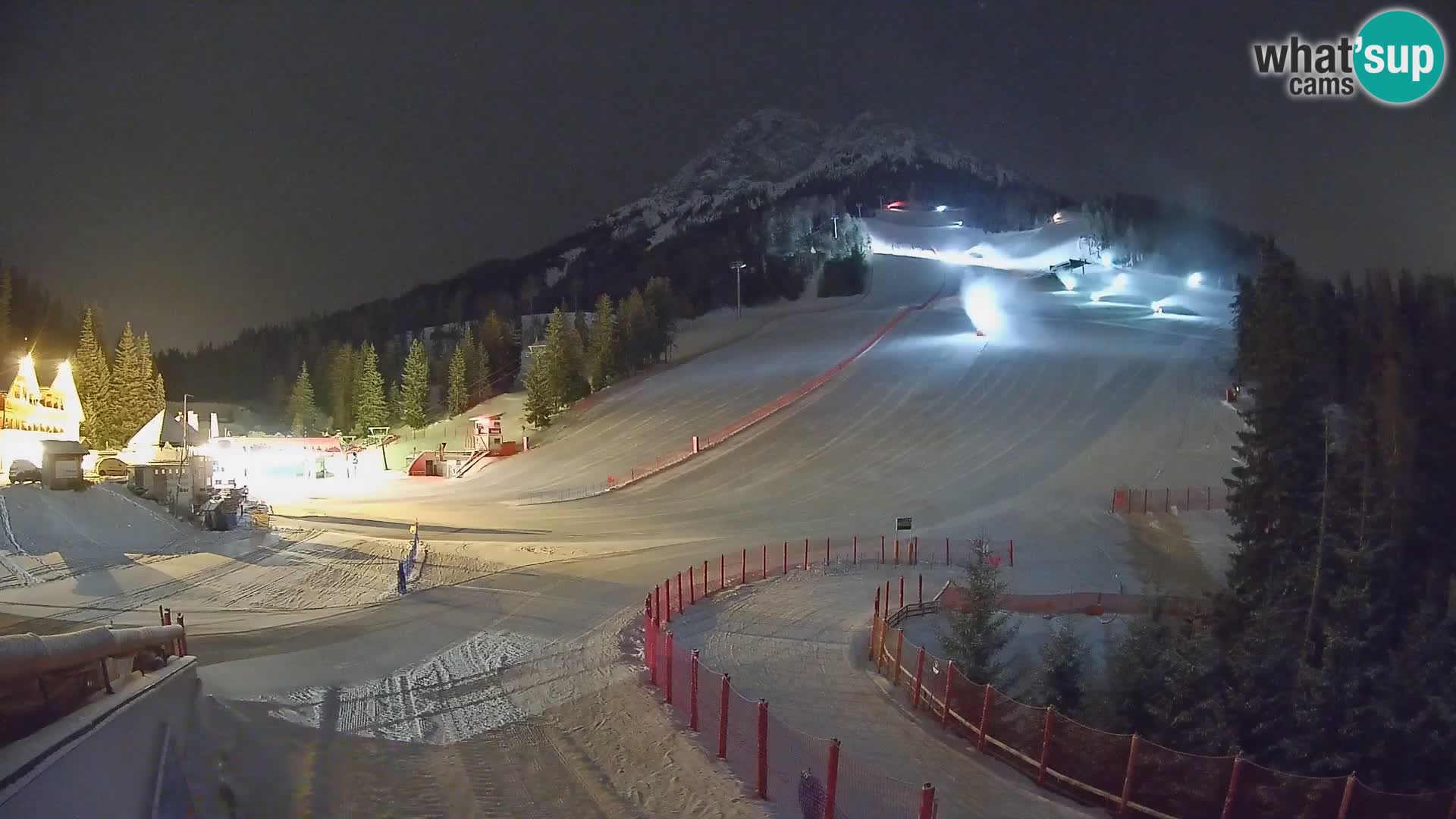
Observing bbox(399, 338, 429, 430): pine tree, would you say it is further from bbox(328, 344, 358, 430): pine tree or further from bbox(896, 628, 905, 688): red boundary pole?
bbox(896, 628, 905, 688): red boundary pole

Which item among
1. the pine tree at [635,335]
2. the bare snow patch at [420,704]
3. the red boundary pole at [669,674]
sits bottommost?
the bare snow patch at [420,704]

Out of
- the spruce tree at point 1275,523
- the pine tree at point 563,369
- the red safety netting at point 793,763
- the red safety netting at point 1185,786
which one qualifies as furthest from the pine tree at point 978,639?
the pine tree at point 563,369

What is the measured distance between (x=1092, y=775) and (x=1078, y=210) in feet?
642

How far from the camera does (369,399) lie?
257ft

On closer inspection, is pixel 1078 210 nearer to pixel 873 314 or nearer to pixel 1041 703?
pixel 873 314

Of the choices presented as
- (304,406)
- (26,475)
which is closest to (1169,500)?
(26,475)

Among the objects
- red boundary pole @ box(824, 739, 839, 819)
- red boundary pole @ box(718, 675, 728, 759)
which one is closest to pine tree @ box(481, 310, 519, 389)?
red boundary pole @ box(718, 675, 728, 759)

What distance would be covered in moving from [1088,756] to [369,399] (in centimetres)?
7643

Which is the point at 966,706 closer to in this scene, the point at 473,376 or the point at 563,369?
the point at 563,369

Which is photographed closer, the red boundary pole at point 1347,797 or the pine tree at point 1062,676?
the red boundary pole at point 1347,797

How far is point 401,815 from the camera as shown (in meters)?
7.67

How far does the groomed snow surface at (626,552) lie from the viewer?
383 inches

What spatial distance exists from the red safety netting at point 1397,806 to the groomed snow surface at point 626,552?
9.31 feet

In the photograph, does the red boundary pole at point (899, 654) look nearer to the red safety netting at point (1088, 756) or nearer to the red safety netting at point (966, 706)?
the red safety netting at point (966, 706)
